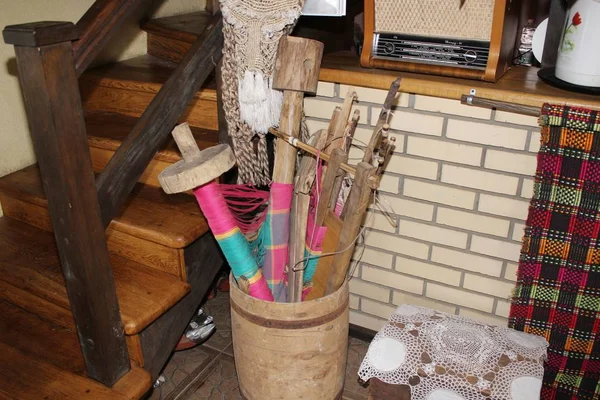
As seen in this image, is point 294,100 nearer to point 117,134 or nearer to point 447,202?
point 447,202

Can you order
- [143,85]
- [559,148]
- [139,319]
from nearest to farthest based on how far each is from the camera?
[559,148] < [139,319] < [143,85]

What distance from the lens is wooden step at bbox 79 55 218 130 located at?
6.90ft

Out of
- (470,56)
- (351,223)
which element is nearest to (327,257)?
(351,223)

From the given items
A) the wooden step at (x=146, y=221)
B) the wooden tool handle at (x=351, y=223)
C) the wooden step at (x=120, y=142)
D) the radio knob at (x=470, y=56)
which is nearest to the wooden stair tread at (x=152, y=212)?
the wooden step at (x=146, y=221)

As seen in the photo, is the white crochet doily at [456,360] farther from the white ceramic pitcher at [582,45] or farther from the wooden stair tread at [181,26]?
the wooden stair tread at [181,26]

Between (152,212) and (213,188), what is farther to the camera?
(152,212)

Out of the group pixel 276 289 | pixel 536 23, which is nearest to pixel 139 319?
pixel 276 289

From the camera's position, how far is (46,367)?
1686 mm

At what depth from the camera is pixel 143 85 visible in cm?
216

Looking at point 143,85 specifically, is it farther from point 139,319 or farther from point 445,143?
point 445,143

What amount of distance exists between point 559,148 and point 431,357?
722mm

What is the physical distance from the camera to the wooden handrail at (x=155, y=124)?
1489 mm

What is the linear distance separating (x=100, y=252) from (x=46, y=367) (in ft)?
1.65

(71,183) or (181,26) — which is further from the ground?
(181,26)
